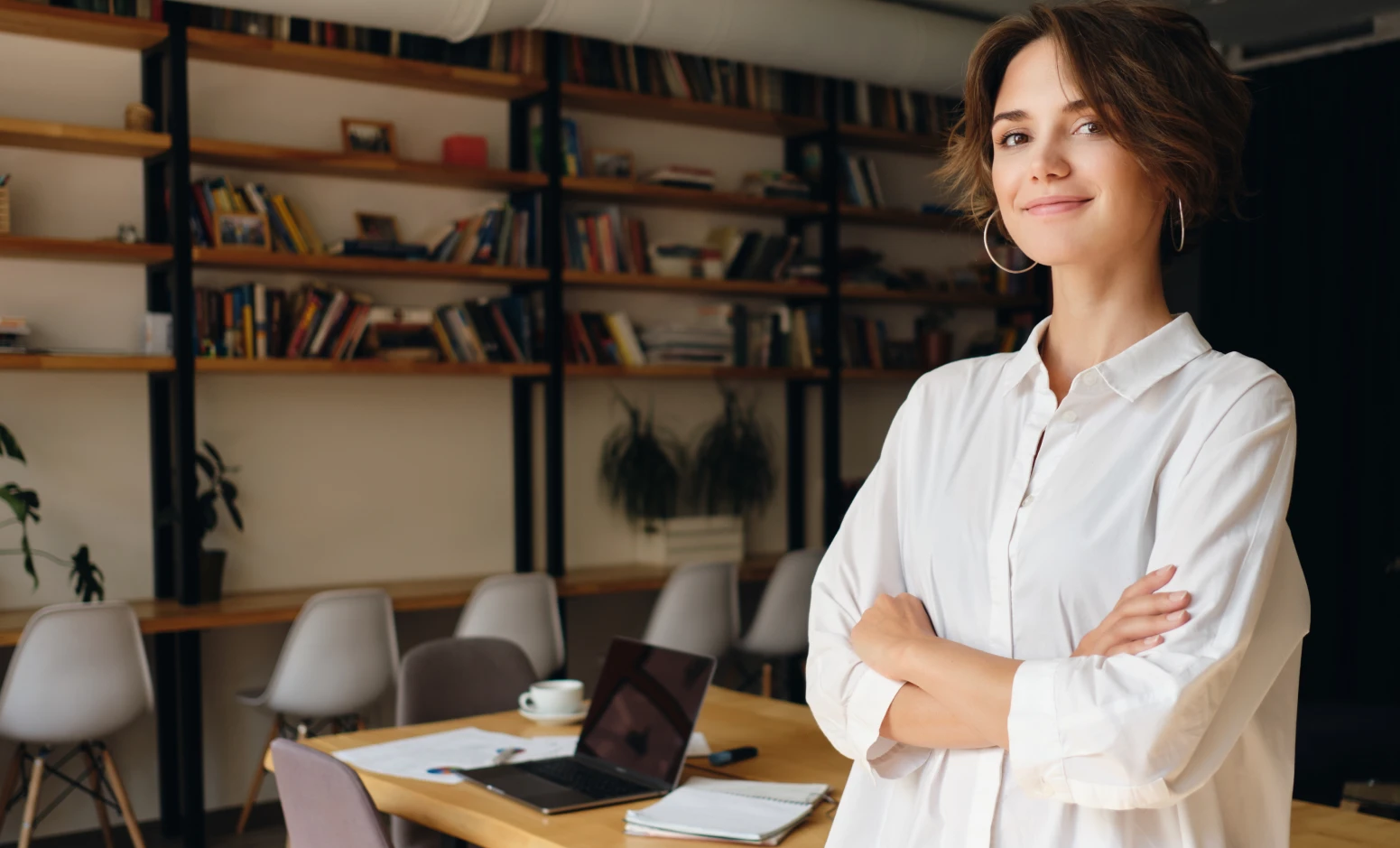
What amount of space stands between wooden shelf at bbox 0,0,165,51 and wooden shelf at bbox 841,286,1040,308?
3.11 m

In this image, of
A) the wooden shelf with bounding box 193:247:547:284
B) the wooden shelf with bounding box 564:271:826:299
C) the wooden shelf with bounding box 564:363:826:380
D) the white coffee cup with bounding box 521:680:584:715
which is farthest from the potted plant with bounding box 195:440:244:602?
the white coffee cup with bounding box 521:680:584:715

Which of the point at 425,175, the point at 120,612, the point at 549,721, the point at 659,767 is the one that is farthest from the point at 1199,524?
the point at 425,175

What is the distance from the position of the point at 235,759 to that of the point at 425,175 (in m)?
2.32

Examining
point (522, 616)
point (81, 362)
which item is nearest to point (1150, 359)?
point (522, 616)

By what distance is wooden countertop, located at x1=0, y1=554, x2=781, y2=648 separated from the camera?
4176 millimetres

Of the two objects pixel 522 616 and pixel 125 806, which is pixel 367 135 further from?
pixel 125 806

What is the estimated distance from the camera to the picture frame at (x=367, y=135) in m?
4.96

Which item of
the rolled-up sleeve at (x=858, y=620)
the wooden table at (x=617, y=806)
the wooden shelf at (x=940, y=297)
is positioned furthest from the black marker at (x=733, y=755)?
the wooden shelf at (x=940, y=297)

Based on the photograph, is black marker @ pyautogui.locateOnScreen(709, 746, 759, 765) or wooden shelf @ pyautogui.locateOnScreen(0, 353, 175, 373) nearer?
black marker @ pyautogui.locateOnScreen(709, 746, 759, 765)

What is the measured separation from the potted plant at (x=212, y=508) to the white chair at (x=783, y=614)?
195 centimetres

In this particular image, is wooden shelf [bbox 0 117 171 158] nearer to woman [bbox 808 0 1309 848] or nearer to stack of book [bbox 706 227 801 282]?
stack of book [bbox 706 227 801 282]

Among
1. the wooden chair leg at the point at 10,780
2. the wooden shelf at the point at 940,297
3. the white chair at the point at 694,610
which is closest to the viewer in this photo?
the wooden chair leg at the point at 10,780

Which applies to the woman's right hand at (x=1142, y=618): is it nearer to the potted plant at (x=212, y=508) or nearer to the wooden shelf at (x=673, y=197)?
the potted plant at (x=212, y=508)

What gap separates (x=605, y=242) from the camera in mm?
5438
